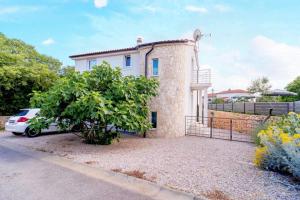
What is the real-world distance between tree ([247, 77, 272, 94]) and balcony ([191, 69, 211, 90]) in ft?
110

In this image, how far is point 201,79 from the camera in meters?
15.5

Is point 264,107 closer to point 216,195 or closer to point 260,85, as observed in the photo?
point 260,85

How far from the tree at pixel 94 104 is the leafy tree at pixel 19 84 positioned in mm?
9018

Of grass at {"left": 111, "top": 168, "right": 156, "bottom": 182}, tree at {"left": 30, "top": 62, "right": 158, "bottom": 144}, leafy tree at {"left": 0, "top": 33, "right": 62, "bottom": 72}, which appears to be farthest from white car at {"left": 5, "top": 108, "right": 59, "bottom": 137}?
grass at {"left": 111, "top": 168, "right": 156, "bottom": 182}

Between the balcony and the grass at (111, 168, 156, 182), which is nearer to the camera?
the grass at (111, 168, 156, 182)

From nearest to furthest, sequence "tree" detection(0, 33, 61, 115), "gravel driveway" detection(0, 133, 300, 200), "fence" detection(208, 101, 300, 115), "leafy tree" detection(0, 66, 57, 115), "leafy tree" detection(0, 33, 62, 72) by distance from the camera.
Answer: "gravel driveway" detection(0, 133, 300, 200) → "tree" detection(0, 33, 61, 115) → "leafy tree" detection(0, 66, 57, 115) → "leafy tree" detection(0, 33, 62, 72) → "fence" detection(208, 101, 300, 115)

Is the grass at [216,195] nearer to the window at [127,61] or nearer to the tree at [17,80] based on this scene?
the window at [127,61]

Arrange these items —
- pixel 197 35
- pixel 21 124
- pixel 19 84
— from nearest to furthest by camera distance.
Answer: pixel 21 124 < pixel 197 35 < pixel 19 84

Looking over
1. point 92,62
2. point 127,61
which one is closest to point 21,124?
point 92,62

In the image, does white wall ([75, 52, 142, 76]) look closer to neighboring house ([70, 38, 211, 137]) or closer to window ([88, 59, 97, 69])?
window ([88, 59, 97, 69])

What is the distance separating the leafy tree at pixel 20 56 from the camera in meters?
18.0

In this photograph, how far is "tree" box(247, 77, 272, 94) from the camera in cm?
4362

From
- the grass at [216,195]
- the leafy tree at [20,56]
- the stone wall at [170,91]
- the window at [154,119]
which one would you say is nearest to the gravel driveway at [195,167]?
the grass at [216,195]

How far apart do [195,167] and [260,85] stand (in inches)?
1721
